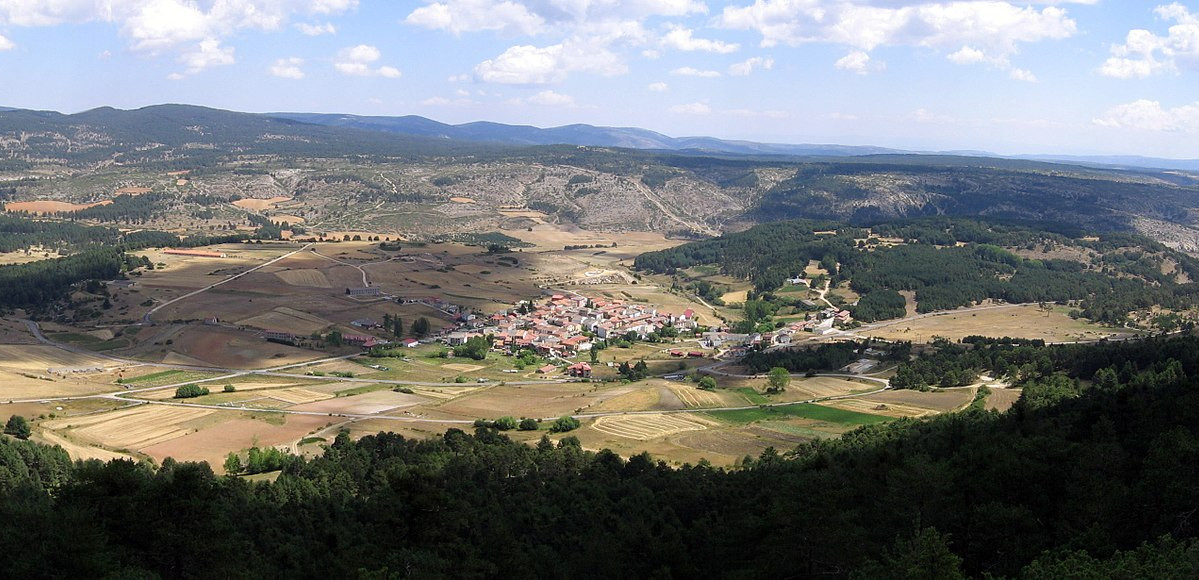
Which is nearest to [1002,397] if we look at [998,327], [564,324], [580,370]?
[580,370]

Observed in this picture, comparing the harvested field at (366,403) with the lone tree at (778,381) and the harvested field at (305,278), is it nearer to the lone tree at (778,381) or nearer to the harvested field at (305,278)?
the lone tree at (778,381)

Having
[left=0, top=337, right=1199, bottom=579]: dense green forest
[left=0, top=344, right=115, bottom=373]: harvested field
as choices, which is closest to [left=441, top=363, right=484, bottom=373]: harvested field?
[left=0, top=344, right=115, bottom=373]: harvested field

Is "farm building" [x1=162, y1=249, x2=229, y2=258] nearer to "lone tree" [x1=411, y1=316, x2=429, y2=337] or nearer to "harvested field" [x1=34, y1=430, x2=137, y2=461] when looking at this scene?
"lone tree" [x1=411, y1=316, x2=429, y2=337]

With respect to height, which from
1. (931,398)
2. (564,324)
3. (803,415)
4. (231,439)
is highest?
(931,398)

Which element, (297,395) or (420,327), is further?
(420,327)

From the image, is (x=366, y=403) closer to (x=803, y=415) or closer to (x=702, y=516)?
(x=803, y=415)

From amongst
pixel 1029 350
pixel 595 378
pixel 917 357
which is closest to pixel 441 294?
pixel 595 378

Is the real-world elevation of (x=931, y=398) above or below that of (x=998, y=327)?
above
